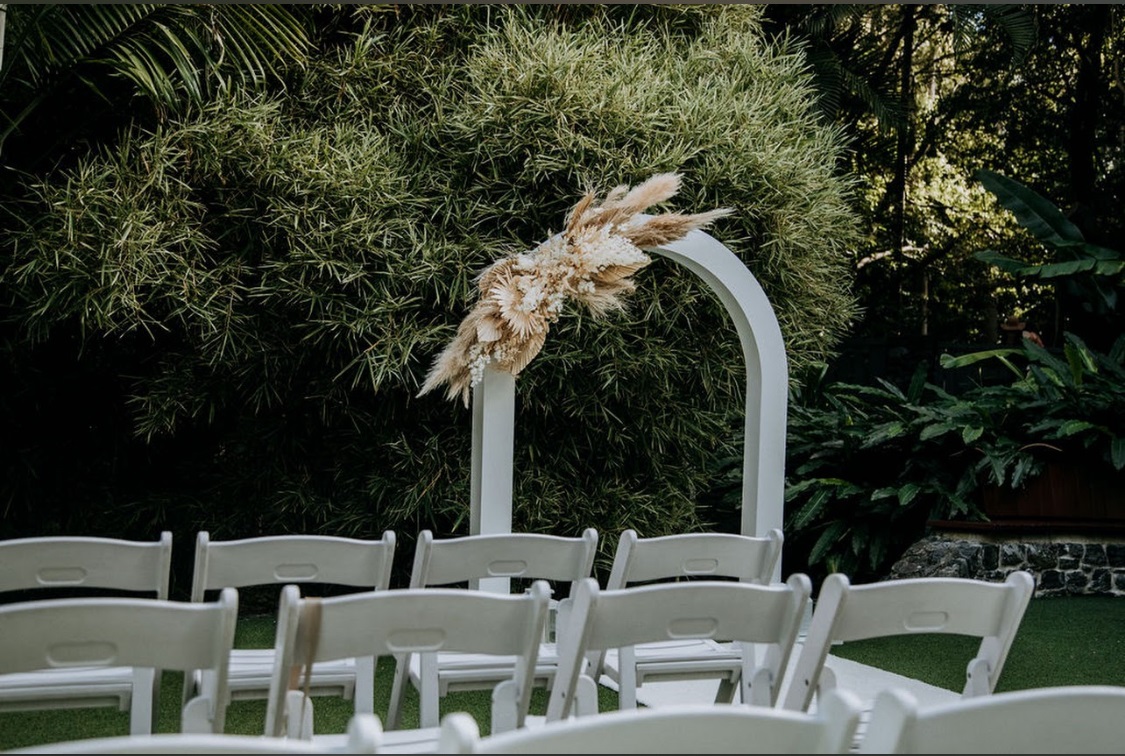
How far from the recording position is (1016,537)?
6.86m

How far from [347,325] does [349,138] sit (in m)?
1.15

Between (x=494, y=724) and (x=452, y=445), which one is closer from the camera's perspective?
(x=494, y=724)

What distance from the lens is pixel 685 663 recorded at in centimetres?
346

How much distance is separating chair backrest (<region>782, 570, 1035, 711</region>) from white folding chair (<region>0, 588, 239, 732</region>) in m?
1.27

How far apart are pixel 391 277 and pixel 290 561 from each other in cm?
341

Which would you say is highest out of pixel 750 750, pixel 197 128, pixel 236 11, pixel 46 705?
pixel 236 11

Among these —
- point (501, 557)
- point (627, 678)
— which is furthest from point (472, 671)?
point (627, 678)

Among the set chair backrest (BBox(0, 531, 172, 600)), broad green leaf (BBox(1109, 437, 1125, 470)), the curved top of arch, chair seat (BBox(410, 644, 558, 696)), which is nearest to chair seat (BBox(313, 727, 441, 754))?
chair seat (BBox(410, 644, 558, 696))

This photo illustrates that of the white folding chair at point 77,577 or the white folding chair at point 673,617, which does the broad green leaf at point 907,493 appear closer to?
the white folding chair at point 673,617

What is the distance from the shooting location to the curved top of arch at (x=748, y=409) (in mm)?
4688

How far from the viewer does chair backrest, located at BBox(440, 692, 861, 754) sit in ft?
4.14

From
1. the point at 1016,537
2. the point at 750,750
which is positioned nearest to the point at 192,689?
the point at 750,750

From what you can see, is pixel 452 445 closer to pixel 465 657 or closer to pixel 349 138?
pixel 349 138

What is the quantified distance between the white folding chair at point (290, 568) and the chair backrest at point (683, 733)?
5.70 ft
